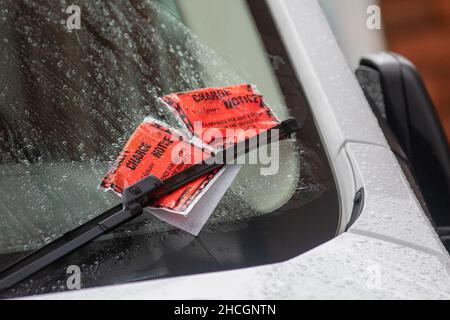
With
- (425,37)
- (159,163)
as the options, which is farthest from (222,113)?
(425,37)

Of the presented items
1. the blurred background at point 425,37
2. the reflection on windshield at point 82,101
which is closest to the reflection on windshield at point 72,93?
A: the reflection on windshield at point 82,101

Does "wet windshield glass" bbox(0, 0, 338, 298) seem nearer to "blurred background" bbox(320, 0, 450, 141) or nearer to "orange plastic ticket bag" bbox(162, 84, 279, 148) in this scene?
"orange plastic ticket bag" bbox(162, 84, 279, 148)

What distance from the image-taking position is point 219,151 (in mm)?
1395

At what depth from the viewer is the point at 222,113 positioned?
144 centimetres

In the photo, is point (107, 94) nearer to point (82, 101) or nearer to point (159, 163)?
point (82, 101)

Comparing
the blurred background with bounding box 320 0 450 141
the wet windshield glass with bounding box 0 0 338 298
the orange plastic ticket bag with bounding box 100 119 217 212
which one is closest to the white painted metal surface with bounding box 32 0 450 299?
the wet windshield glass with bounding box 0 0 338 298

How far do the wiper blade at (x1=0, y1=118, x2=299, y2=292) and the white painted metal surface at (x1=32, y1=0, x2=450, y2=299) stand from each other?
10 cm

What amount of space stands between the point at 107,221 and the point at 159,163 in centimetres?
14

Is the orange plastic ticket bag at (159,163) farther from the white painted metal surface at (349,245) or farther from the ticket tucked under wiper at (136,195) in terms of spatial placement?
the white painted metal surface at (349,245)

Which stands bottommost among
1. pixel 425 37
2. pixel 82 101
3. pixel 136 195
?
pixel 425 37

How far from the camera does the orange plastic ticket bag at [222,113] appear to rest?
1.42m

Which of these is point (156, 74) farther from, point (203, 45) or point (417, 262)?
point (417, 262)

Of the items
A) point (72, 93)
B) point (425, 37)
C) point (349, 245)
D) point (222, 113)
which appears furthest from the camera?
point (425, 37)

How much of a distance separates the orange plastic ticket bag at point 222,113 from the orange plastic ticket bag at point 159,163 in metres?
0.04
